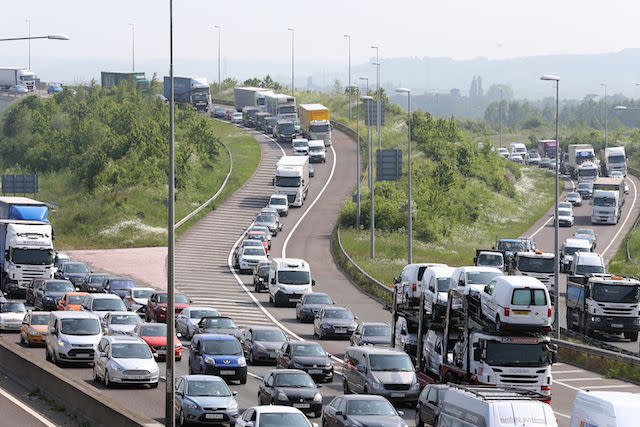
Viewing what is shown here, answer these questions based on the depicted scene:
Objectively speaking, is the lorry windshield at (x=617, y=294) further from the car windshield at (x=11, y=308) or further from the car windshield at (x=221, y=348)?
the car windshield at (x=11, y=308)

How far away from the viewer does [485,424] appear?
23531 millimetres

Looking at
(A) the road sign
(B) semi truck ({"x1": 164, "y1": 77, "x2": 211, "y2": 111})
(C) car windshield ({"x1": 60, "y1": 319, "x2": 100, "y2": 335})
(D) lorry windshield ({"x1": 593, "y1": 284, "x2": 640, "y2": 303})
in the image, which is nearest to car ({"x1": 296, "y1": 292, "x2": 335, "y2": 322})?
(D) lorry windshield ({"x1": 593, "y1": 284, "x2": 640, "y2": 303})

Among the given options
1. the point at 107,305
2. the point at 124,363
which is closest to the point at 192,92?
the point at 107,305

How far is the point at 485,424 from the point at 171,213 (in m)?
8.60

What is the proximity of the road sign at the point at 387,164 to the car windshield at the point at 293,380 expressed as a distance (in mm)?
48298

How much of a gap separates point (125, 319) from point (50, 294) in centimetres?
1197

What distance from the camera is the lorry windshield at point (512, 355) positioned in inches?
1245

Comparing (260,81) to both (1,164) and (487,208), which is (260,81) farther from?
(487,208)

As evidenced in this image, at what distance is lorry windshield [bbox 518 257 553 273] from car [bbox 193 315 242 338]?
1884 centimetres

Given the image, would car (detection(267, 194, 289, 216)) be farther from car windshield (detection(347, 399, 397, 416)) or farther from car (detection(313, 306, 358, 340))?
car windshield (detection(347, 399, 397, 416))

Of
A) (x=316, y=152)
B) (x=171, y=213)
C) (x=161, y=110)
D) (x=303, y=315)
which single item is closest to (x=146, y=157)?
(x=316, y=152)

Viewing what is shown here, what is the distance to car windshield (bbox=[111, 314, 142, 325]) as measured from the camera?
46.1m

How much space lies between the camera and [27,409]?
109 feet

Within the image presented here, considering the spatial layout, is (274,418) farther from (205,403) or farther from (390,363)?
(390,363)
